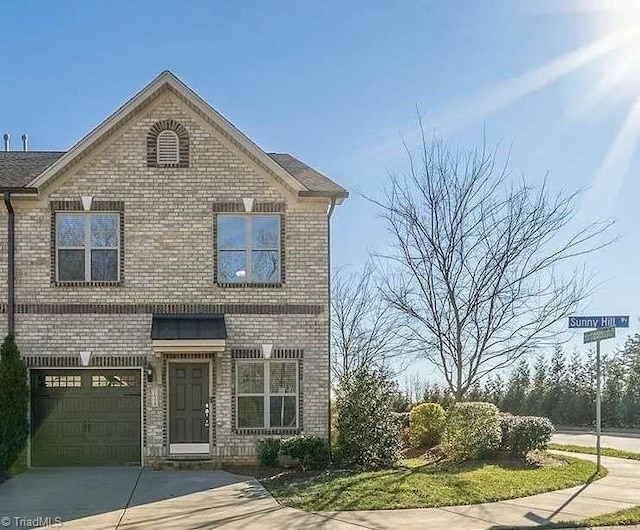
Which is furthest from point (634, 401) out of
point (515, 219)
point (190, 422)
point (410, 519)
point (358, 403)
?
point (410, 519)

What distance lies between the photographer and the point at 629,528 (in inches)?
382

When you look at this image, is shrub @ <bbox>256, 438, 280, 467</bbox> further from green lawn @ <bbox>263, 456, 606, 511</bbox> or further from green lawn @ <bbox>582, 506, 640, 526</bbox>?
green lawn @ <bbox>582, 506, 640, 526</bbox>

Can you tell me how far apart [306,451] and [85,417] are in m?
5.05

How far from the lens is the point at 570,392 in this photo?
104 ft

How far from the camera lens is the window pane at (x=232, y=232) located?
16.9m

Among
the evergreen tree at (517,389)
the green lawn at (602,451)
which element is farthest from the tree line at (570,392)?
the green lawn at (602,451)

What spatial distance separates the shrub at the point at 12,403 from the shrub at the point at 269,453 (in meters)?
4.96

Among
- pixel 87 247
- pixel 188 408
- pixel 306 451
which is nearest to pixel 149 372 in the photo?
pixel 188 408

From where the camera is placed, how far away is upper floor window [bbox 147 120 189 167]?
16938mm

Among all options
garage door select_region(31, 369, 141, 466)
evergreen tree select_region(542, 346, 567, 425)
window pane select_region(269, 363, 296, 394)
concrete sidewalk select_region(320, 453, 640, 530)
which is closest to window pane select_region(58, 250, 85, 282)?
garage door select_region(31, 369, 141, 466)

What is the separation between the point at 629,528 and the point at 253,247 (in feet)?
32.3

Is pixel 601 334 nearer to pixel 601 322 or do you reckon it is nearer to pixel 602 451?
pixel 601 322

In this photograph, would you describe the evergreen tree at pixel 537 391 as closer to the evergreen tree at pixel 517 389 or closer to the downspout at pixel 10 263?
the evergreen tree at pixel 517 389

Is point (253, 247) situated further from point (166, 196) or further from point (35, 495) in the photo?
point (35, 495)
